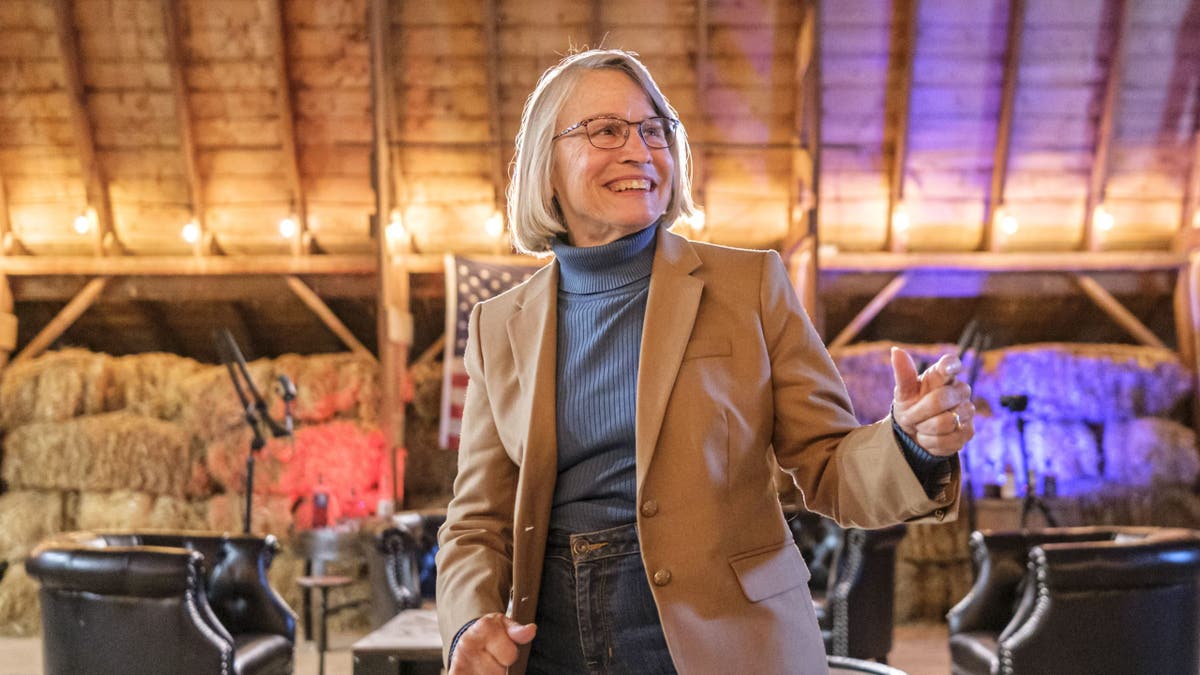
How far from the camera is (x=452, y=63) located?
7633 millimetres

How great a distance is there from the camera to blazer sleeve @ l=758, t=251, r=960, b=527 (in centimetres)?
116

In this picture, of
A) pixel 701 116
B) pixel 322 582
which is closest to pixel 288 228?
pixel 701 116

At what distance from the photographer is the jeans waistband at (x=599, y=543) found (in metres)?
1.29

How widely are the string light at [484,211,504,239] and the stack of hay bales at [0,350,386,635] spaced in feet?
4.40

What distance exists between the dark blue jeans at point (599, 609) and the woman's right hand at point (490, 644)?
68mm

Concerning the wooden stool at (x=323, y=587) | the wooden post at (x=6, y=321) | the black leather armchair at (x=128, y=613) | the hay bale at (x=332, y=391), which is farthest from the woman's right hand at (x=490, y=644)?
the wooden post at (x=6, y=321)

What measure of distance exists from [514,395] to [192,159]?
7.00 meters

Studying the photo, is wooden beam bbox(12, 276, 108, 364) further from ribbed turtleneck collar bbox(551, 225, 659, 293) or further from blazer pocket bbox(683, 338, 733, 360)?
blazer pocket bbox(683, 338, 733, 360)

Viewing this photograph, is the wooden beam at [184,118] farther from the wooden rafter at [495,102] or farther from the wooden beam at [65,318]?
the wooden rafter at [495,102]

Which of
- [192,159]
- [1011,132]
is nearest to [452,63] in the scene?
[192,159]

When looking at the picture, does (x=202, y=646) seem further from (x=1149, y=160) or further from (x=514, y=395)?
(x=1149, y=160)

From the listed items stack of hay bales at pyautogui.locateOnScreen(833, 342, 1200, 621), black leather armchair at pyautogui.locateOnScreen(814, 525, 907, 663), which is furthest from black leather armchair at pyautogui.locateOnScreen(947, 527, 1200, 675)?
stack of hay bales at pyautogui.locateOnScreen(833, 342, 1200, 621)

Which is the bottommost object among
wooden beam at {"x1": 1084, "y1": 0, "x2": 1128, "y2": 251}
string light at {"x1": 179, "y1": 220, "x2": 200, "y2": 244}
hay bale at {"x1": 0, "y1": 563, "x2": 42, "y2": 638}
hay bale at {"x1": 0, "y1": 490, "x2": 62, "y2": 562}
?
hay bale at {"x1": 0, "y1": 563, "x2": 42, "y2": 638}

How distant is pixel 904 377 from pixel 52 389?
7.91m
